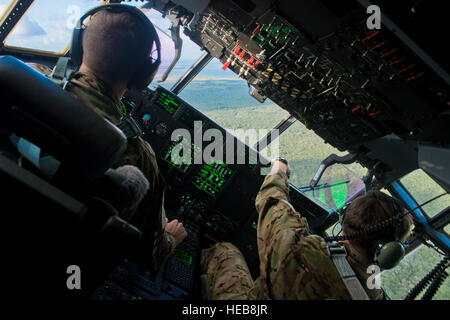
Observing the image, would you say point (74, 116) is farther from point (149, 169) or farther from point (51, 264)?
point (149, 169)

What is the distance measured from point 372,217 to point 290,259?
0.50 meters

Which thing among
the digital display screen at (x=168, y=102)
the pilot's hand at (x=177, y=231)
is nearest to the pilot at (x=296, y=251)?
the pilot's hand at (x=177, y=231)

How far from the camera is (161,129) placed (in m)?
1.87

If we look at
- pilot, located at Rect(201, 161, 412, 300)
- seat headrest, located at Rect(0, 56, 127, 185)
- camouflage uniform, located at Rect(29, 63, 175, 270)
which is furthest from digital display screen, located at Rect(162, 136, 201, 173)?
seat headrest, located at Rect(0, 56, 127, 185)

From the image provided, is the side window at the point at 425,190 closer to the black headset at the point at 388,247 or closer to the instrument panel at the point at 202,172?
the instrument panel at the point at 202,172

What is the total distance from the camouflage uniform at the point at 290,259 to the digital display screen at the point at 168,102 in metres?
1.04

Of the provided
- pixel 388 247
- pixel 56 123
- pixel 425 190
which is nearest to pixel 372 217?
pixel 388 247

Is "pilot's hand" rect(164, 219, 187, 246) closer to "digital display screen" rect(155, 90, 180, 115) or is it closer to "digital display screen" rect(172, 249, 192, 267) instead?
"digital display screen" rect(172, 249, 192, 267)

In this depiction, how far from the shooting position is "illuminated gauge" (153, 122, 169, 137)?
1865mm

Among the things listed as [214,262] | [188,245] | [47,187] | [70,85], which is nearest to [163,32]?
[70,85]

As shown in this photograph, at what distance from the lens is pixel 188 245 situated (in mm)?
1617

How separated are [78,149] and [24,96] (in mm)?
Result: 125

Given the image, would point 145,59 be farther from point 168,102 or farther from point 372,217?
point 372,217

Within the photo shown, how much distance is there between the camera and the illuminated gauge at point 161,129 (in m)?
1.87
